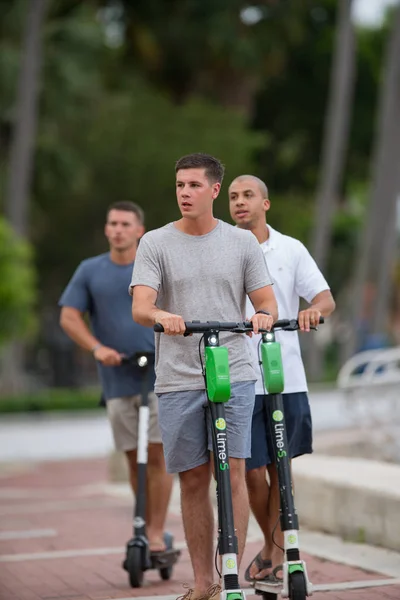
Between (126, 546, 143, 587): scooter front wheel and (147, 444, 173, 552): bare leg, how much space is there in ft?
1.30

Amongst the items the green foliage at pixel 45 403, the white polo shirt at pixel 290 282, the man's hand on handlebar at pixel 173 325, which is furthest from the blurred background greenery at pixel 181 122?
the man's hand on handlebar at pixel 173 325

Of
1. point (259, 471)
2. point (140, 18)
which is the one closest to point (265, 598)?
point (259, 471)

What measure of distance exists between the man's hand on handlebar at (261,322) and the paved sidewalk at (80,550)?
1.58 meters

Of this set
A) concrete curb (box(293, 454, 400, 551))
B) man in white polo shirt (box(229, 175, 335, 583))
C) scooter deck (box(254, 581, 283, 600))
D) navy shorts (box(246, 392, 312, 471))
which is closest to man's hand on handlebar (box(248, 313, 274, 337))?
man in white polo shirt (box(229, 175, 335, 583))

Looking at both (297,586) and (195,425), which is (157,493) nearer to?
(195,425)

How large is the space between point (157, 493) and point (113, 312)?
1091 mm

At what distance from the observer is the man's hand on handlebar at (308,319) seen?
6480 millimetres

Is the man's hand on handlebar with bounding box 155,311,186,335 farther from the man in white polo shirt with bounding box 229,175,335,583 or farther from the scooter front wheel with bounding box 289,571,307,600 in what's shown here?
the scooter front wheel with bounding box 289,571,307,600

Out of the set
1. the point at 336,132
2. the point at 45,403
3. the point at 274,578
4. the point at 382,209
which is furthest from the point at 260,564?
the point at 336,132

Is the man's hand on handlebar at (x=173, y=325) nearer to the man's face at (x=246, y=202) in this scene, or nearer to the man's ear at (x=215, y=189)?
the man's ear at (x=215, y=189)

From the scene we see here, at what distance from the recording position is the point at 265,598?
21.6 ft

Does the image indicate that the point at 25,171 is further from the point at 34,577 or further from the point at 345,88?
the point at 34,577

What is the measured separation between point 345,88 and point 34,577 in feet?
76.6

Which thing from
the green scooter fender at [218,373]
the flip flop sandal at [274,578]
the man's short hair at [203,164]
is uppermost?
the man's short hair at [203,164]
